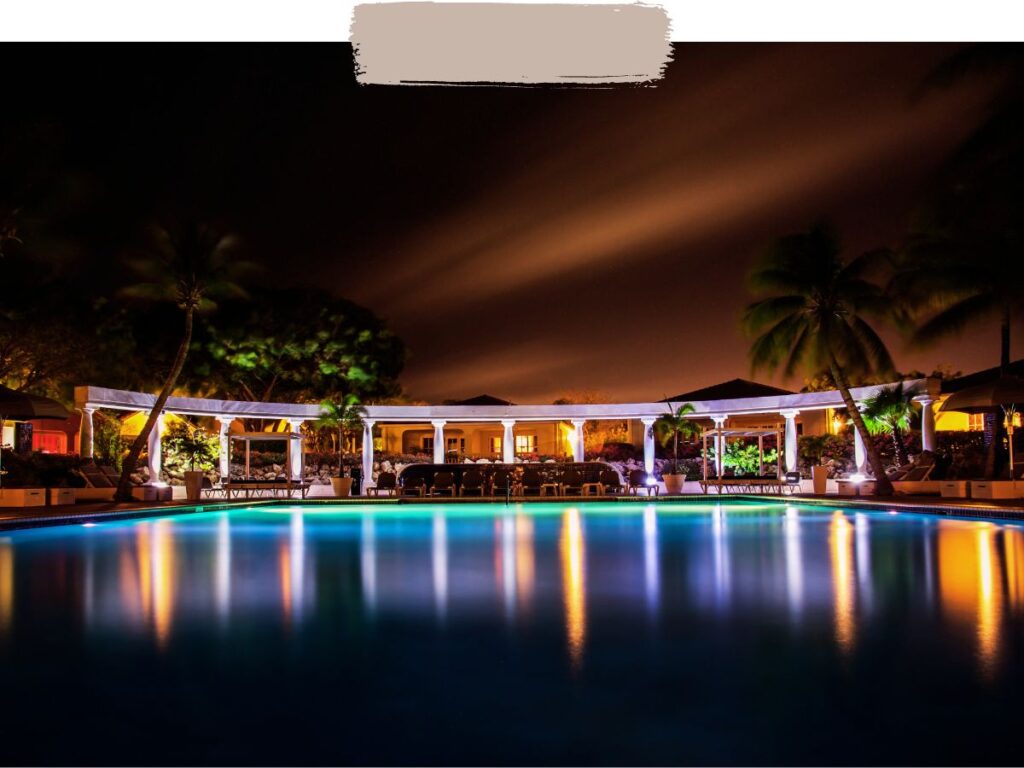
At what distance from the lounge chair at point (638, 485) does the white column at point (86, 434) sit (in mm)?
13062

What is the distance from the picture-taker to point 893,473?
21.3 meters

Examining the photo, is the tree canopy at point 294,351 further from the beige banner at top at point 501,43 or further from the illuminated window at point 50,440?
the beige banner at top at point 501,43

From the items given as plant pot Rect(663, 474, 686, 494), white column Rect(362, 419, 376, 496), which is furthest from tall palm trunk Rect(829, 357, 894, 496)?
white column Rect(362, 419, 376, 496)

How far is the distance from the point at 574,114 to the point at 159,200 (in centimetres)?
1357

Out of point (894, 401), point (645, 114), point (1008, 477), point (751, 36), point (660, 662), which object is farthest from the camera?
point (894, 401)

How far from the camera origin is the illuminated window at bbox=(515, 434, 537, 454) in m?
40.8

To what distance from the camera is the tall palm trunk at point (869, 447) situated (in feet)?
66.5

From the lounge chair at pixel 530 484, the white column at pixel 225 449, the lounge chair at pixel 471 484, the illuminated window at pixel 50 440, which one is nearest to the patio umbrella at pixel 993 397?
the lounge chair at pixel 530 484

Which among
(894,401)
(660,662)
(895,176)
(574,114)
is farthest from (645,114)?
(660,662)

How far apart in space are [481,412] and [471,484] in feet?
19.7

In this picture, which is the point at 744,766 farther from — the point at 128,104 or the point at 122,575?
the point at 128,104

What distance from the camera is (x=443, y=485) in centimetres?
2373

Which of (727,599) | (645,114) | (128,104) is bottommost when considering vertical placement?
(727,599)

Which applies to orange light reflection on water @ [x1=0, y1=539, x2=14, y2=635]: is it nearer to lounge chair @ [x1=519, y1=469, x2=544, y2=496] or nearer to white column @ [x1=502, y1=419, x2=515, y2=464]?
lounge chair @ [x1=519, y1=469, x2=544, y2=496]
